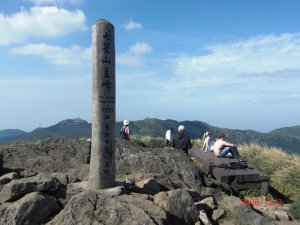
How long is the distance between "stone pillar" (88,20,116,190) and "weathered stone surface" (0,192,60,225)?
131 centimetres

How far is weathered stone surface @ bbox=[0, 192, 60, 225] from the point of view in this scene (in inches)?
292

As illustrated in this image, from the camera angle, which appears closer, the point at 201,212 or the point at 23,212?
the point at 23,212

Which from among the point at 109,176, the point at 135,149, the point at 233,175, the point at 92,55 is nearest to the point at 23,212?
the point at 109,176

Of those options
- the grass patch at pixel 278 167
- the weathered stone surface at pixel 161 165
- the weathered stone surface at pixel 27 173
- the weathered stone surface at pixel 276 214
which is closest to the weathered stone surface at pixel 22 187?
the weathered stone surface at pixel 27 173

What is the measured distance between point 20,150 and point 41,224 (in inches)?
194

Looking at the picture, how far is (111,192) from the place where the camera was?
27.2 feet

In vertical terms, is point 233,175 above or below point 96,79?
below

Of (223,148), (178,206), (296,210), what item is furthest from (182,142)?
(178,206)

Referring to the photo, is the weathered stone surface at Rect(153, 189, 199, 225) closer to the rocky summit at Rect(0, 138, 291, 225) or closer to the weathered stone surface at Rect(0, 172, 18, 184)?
the rocky summit at Rect(0, 138, 291, 225)

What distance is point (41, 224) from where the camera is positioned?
754 cm

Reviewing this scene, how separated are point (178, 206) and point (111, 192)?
1.28 meters

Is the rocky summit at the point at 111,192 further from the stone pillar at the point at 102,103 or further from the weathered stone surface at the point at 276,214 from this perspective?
the stone pillar at the point at 102,103

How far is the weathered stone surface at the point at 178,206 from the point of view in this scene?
324 inches

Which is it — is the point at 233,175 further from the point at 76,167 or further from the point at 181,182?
the point at 76,167
